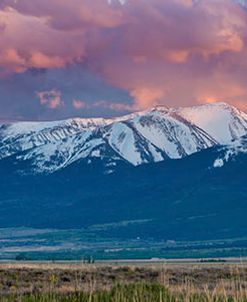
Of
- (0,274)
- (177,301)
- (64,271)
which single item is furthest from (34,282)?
(177,301)

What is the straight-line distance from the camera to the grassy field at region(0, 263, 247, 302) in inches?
971

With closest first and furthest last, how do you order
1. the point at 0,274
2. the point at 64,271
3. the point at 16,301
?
the point at 16,301, the point at 0,274, the point at 64,271

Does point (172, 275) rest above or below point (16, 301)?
above

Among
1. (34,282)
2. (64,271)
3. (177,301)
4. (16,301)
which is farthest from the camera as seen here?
(64,271)

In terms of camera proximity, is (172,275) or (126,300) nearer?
(126,300)

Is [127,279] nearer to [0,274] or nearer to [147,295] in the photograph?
[0,274]

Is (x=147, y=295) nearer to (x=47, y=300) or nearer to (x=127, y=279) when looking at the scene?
(x=47, y=300)

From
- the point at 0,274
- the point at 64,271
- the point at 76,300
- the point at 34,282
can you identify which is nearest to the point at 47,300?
the point at 76,300

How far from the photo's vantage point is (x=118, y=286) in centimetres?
2770

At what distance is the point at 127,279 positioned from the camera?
40.4 metres

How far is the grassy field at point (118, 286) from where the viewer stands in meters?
24.7

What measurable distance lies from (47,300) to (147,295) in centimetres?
253

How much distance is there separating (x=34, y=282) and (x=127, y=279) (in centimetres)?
514

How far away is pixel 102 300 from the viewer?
24.2m
